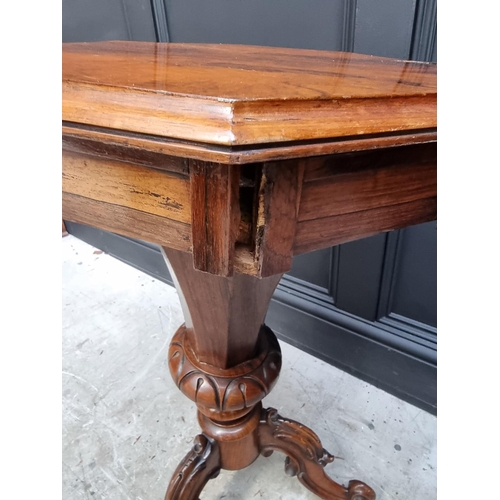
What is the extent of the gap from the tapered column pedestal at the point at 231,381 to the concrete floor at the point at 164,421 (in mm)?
134

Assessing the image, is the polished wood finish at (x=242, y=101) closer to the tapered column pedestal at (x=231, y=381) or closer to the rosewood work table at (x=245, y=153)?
the rosewood work table at (x=245, y=153)

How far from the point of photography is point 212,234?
327mm

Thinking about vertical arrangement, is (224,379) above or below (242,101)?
below

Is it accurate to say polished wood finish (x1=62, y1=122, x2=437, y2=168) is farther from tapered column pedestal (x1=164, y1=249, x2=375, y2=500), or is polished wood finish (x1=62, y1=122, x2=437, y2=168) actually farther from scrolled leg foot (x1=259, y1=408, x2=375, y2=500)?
scrolled leg foot (x1=259, y1=408, x2=375, y2=500)

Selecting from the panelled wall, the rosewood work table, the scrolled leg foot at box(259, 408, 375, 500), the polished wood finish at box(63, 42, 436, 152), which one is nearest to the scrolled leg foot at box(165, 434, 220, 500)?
the scrolled leg foot at box(259, 408, 375, 500)

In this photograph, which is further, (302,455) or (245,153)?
(302,455)

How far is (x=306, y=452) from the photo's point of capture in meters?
0.85

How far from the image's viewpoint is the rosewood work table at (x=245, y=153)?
28 centimetres

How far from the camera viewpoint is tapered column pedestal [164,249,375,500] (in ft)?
1.87

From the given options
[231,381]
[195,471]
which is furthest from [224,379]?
[195,471]

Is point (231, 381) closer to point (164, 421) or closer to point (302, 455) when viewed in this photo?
point (302, 455)

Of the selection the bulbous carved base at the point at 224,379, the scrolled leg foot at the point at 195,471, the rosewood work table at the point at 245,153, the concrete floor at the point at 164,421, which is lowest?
the concrete floor at the point at 164,421

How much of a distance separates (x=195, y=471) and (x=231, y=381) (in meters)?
0.25

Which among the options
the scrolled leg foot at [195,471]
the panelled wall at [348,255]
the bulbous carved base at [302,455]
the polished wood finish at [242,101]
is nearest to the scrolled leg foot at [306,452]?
the bulbous carved base at [302,455]
